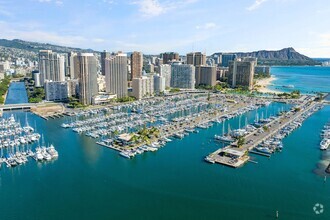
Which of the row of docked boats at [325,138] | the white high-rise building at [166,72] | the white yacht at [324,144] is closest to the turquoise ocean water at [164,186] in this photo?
the white yacht at [324,144]

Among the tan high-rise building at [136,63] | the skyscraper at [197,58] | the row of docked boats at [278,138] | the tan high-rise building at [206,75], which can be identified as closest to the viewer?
the row of docked boats at [278,138]

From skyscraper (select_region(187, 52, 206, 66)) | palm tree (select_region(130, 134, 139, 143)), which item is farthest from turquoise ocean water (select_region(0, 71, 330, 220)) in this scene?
skyscraper (select_region(187, 52, 206, 66))

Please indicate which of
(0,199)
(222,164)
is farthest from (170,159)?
(0,199)

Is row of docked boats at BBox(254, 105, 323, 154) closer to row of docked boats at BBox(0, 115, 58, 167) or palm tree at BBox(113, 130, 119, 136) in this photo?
palm tree at BBox(113, 130, 119, 136)

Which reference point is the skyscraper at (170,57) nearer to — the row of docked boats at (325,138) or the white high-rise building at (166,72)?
the white high-rise building at (166,72)

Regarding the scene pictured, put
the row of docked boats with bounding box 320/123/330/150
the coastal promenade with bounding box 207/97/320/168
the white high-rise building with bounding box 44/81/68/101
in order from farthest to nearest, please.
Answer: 1. the white high-rise building with bounding box 44/81/68/101
2. the row of docked boats with bounding box 320/123/330/150
3. the coastal promenade with bounding box 207/97/320/168

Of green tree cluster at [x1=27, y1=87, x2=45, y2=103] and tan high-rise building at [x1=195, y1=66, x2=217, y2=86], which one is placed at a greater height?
tan high-rise building at [x1=195, y1=66, x2=217, y2=86]
